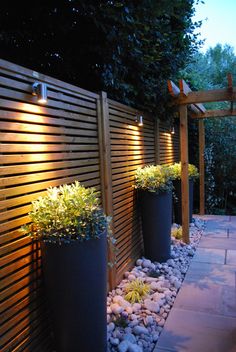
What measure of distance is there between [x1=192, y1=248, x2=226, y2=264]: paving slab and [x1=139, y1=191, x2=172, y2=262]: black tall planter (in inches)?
19.1

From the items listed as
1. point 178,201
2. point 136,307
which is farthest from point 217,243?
point 136,307

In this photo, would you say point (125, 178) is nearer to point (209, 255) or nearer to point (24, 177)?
point (209, 255)

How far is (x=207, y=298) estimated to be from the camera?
309 centimetres

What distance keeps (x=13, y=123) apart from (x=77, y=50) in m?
1.55

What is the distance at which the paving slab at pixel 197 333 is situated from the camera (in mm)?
2322

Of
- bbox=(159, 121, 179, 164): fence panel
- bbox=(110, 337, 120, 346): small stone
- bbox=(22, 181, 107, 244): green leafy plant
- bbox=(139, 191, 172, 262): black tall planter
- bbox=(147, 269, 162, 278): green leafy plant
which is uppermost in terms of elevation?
bbox=(159, 121, 179, 164): fence panel

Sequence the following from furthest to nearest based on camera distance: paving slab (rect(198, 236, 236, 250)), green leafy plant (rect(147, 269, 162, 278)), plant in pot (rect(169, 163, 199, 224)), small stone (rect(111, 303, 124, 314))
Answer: plant in pot (rect(169, 163, 199, 224)) → paving slab (rect(198, 236, 236, 250)) → green leafy plant (rect(147, 269, 162, 278)) → small stone (rect(111, 303, 124, 314))

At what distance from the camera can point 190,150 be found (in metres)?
8.05

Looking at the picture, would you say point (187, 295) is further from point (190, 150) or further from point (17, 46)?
point (190, 150)

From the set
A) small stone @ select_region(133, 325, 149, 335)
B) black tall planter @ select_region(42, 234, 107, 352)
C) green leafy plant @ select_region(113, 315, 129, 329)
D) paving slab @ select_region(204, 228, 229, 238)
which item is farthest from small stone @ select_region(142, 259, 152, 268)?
black tall planter @ select_region(42, 234, 107, 352)

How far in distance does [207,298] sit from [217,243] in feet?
6.39

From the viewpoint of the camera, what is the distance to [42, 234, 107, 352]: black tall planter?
1.93 metres

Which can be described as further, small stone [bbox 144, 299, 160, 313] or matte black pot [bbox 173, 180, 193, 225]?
matte black pot [bbox 173, 180, 193, 225]

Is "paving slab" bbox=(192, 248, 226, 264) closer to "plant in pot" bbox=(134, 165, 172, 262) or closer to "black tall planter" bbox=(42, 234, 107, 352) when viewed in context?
"plant in pot" bbox=(134, 165, 172, 262)
